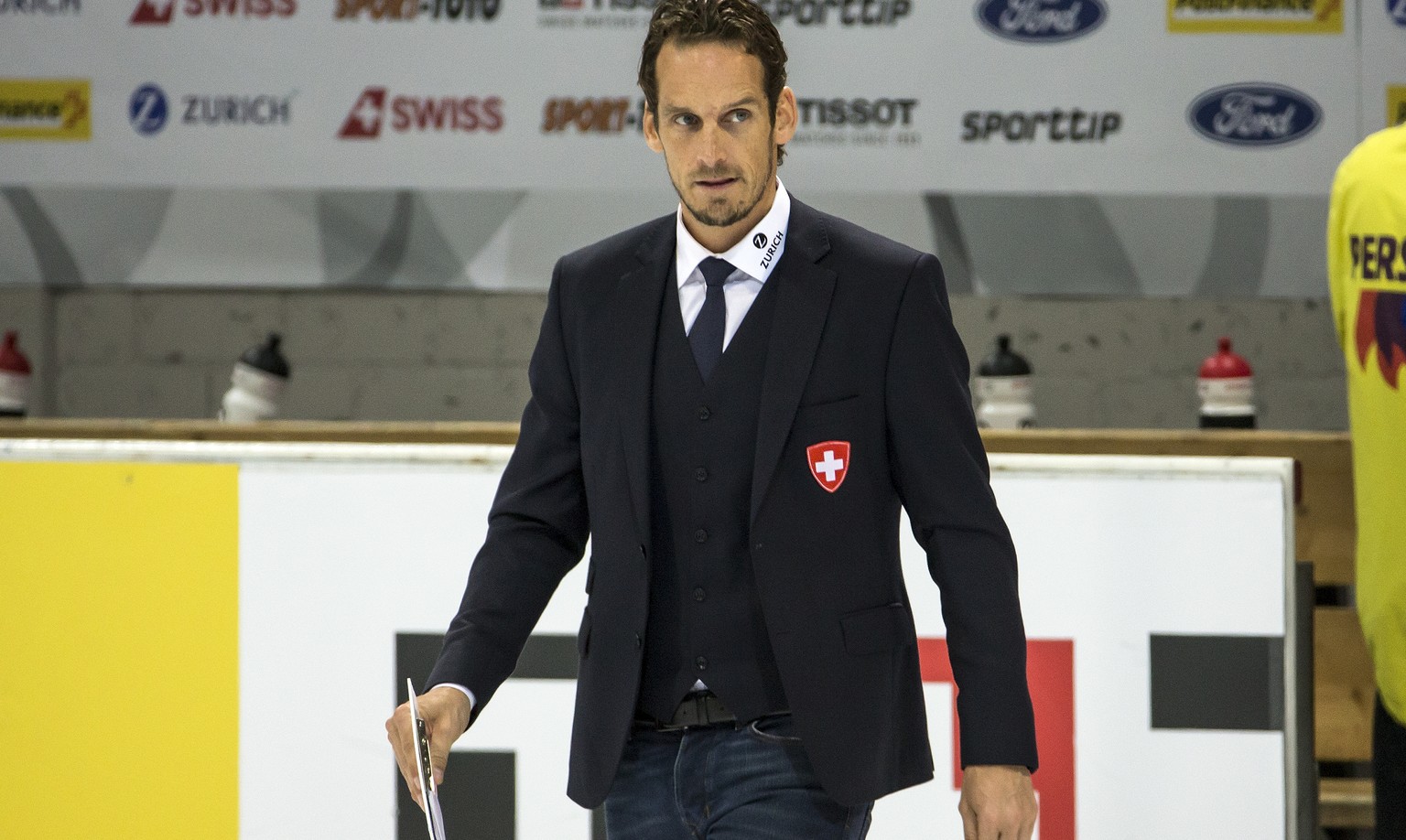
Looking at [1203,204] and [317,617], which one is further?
[1203,204]

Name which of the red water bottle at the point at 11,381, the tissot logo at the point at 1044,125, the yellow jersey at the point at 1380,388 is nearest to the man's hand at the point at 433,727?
the yellow jersey at the point at 1380,388

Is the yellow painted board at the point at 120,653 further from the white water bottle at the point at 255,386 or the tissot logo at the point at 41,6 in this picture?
the tissot logo at the point at 41,6

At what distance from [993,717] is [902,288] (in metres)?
0.46

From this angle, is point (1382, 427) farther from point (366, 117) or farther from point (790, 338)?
point (366, 117)

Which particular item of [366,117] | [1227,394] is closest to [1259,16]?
[1227,394]

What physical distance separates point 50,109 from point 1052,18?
129 inches

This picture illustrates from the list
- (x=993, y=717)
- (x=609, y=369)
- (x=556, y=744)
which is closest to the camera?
(x=993, y=717)

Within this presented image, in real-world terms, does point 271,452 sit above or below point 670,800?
above

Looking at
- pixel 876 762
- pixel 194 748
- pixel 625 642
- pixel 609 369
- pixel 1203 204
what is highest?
pixel 1203 204

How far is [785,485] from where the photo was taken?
157 centimetres

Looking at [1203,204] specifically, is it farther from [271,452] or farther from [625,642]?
[625,642]

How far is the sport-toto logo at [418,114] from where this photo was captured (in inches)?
193

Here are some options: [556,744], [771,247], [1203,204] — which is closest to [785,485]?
Result: [771,247]

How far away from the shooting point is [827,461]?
1581mm
